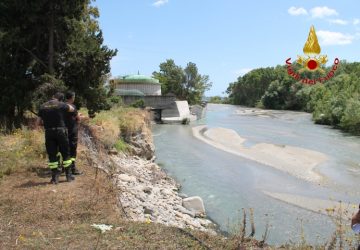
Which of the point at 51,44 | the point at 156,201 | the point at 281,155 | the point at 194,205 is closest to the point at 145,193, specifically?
the point at 156,201

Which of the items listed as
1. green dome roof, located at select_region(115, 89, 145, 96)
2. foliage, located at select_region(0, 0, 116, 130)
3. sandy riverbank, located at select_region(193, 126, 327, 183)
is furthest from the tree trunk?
green dome roof, located at select_region(115, 89, 145, 96)

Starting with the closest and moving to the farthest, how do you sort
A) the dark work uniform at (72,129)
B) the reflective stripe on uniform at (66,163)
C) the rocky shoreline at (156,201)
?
the reflective stripe on uniform at (66,163), the dark work uniform at (72,129), the rocky shoreline at (156,201)

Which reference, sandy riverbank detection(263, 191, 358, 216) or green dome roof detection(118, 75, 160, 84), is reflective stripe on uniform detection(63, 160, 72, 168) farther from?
green dome roof detection(118, 75, 160, 84)

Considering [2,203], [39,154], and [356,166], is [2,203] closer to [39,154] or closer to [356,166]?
[39,154]

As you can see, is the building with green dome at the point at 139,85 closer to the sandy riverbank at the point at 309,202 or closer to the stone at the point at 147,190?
the sandy riverbank at the point at 309,202

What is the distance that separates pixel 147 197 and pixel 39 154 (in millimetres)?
4057

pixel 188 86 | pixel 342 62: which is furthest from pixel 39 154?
pixel 342 62

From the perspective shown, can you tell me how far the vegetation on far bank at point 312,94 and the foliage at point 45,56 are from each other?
35.6 m

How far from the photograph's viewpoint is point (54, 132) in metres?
9.68

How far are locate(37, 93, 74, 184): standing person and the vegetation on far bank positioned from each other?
41.1 m

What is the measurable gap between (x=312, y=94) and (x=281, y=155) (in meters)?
59.5

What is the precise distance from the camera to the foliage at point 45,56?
1630 centimetres

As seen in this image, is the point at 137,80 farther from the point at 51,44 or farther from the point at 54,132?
the point at 54,132

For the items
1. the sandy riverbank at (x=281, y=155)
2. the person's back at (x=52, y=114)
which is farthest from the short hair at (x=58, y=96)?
the sandy riverbank at (x=281, y=155)
